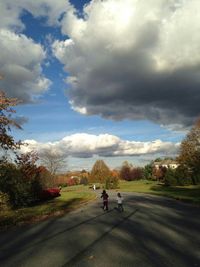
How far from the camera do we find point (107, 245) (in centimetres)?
1330

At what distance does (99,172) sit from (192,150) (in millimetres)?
48970

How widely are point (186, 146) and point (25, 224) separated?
5126cm

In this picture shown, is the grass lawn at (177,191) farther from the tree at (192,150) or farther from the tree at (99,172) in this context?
the tree at (99,172)

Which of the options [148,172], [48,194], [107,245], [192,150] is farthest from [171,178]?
[107,245]

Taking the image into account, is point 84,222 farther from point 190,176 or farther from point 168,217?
point 190,176

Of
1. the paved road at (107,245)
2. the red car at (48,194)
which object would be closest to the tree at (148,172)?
the red car at (48,194)

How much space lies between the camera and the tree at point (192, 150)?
2645 inches

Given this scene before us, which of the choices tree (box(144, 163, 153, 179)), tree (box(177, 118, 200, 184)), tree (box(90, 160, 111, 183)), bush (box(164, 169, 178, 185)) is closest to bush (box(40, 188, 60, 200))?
tree (box(177, 118, 200, 184))

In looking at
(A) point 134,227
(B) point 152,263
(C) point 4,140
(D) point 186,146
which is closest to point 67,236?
(A) point 134,227

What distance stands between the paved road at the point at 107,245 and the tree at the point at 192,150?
160ft

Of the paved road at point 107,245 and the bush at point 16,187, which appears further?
the bush at point 16,187

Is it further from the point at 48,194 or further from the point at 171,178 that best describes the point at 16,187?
the point at 171,178

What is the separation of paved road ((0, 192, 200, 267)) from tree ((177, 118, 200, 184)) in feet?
160

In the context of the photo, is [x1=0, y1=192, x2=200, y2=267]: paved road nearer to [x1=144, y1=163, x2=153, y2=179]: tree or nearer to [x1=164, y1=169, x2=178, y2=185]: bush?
[x1=164, y1=169, x2=178, y2=185]: bush
